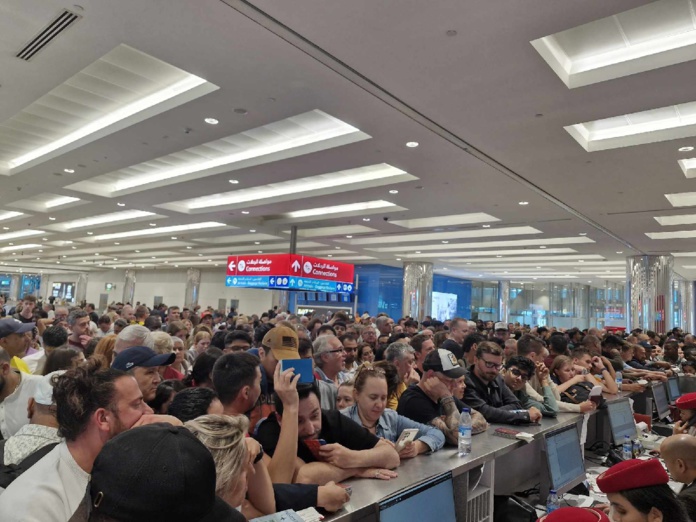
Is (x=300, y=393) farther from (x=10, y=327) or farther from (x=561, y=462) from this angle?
(x=10, y=327)

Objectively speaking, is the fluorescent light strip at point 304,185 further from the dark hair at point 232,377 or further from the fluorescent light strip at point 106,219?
the dark hair at point 232,377

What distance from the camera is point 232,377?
8.15 feet

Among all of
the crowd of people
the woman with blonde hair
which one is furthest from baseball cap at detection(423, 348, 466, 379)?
the woman with blonde hair

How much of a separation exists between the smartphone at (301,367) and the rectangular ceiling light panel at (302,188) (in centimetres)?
670

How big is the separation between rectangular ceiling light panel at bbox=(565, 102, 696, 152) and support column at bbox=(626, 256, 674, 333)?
10560mm

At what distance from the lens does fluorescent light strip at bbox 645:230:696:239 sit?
494 inches

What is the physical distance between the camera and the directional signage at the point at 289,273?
12.8 metres

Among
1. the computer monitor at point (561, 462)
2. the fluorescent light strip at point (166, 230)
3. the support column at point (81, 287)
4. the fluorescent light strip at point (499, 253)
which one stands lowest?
the computer monitor at point (561, 462)

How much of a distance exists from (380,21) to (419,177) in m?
4.65

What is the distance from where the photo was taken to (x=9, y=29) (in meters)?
4.59

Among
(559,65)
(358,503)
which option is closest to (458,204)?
(559,65)

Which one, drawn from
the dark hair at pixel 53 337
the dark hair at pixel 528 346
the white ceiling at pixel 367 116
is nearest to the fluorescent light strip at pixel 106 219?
the white ceiling at pixel 367 116

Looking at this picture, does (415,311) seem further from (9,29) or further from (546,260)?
(9,29)

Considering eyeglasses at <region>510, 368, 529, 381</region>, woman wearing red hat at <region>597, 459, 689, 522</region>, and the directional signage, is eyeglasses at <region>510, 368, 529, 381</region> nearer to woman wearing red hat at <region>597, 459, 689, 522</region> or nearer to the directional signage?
woman wearing red hat at <region>597, 459, 689, 522</region>
